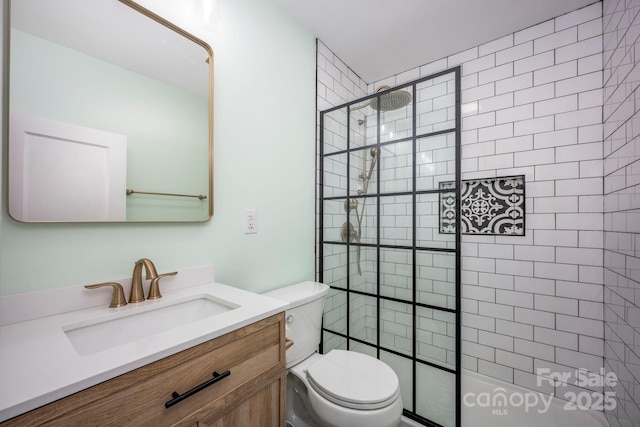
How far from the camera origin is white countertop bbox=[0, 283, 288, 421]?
1.56ft

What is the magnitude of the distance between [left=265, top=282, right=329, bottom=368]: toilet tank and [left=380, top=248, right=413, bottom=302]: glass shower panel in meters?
0.40

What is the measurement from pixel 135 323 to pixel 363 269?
1296mm

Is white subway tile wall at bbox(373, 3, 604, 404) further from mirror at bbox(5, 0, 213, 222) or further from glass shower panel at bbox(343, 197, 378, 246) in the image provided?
mirror at bbox(5, 0, 213, 222)

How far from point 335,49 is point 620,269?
2208mm

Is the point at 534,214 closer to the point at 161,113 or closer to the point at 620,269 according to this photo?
the point at 620,269

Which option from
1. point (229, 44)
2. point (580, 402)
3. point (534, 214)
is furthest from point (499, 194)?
point (229, 44)

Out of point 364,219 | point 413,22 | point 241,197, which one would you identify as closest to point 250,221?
point 241,197

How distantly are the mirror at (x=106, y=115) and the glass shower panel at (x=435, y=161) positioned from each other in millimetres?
1132

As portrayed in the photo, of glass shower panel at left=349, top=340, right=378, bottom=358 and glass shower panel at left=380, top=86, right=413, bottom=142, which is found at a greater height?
glass shower panel at left=380, top=86, right=413, bottom=142

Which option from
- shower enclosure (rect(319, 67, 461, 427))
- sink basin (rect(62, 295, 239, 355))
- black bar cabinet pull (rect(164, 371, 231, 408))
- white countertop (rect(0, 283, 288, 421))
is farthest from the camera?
shower enclosure (rect(319, 67, 461, 427))

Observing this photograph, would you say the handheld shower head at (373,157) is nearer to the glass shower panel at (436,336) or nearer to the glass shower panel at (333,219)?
the glass shower panel at (333,219)

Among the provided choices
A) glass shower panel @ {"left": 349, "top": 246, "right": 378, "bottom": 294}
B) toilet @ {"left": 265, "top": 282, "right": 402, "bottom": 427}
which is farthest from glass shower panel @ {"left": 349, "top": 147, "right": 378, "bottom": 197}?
toilet @ {"left": 265, "top": 282, "right": 402, "bottom": 427}

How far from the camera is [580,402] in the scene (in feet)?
5.21

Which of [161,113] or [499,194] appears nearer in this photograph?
[161,113]
